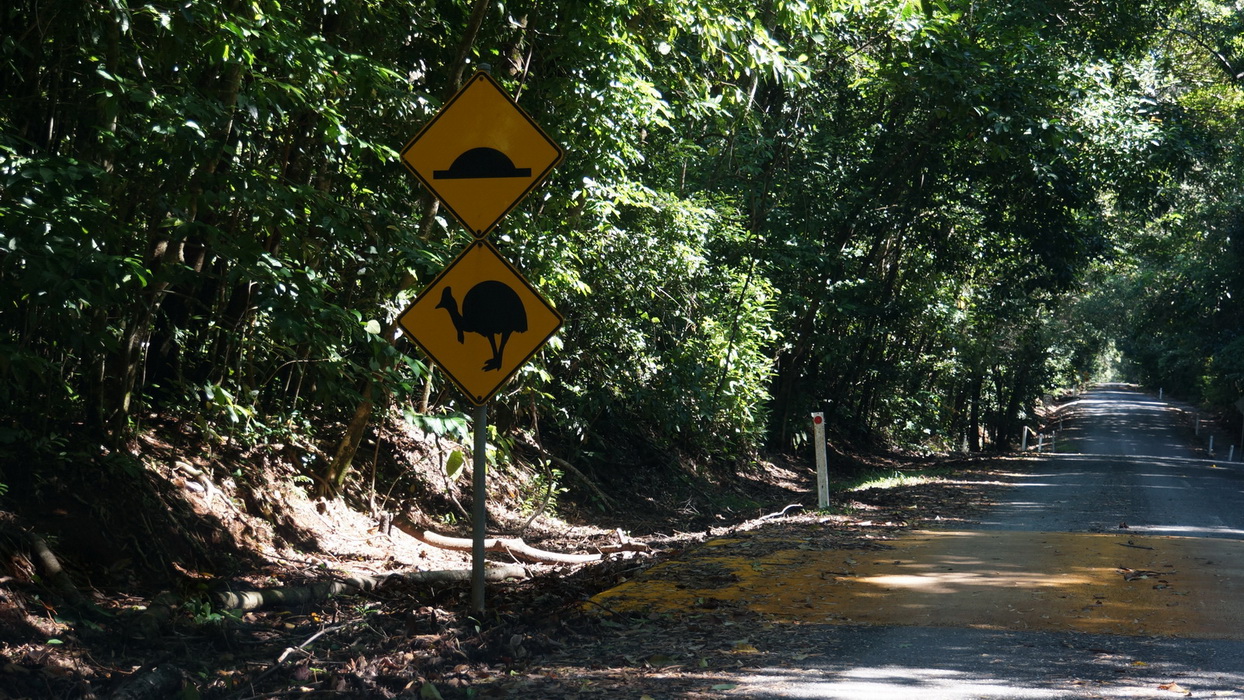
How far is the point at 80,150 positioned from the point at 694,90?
285 inches

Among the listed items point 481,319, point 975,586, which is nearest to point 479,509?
point 481,319

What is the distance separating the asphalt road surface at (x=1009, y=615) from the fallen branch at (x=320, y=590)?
4.67ft

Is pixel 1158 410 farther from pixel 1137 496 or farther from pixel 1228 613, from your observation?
pixel 1228 613

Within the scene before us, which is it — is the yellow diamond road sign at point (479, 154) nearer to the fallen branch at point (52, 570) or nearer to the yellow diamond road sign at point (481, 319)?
the yellow diamond road sign at point (481, 319)

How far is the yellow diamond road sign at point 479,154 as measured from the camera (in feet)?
19.3

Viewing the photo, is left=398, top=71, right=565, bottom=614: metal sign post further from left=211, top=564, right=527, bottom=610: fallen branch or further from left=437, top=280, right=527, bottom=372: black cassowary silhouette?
left=211, top=564, right=527, bottom=610: fallen branch

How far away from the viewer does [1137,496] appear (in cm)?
1742

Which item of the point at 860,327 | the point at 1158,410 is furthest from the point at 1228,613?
the point at 1158,410

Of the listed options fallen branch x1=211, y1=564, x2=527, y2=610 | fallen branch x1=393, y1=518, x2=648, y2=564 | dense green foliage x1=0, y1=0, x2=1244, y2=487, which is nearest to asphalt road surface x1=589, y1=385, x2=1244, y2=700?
fallen branch x1=211, y1=564, x2=527, y2=610

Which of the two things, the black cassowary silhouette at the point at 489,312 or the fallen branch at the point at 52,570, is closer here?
the fallen branch at the point at 52,570

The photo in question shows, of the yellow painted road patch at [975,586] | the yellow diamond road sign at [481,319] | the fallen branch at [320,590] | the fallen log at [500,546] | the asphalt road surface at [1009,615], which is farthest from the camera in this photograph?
the fallen log at [500,546]

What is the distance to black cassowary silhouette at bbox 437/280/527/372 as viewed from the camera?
5820mm

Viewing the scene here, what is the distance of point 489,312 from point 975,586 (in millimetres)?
4014

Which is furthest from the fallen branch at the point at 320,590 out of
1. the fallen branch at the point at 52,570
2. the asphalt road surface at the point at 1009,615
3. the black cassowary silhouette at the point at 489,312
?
the black cassowary silhouette at the point at 489,312
